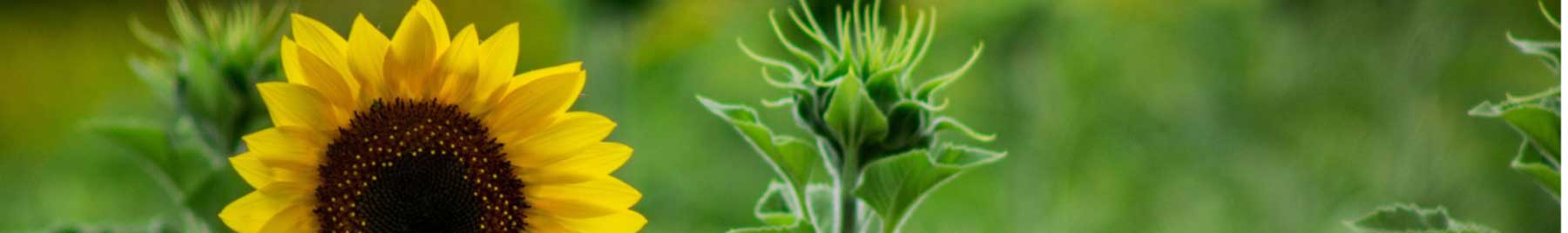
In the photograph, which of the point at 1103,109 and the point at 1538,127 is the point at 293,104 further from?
the point at 1103,109

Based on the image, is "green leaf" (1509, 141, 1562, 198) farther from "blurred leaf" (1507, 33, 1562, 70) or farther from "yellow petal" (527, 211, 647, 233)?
"yellow petal" (527, 211, 647, 233)

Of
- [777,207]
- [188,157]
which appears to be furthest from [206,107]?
[777,207]

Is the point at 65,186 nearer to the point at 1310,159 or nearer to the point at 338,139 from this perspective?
the point at 338,139

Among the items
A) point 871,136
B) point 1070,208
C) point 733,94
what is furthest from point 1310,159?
point 871,136

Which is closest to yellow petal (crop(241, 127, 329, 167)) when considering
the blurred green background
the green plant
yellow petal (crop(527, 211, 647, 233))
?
yellow petal (crop(527, 211, 647, 233))

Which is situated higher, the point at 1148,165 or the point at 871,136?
the point at 1148,165
